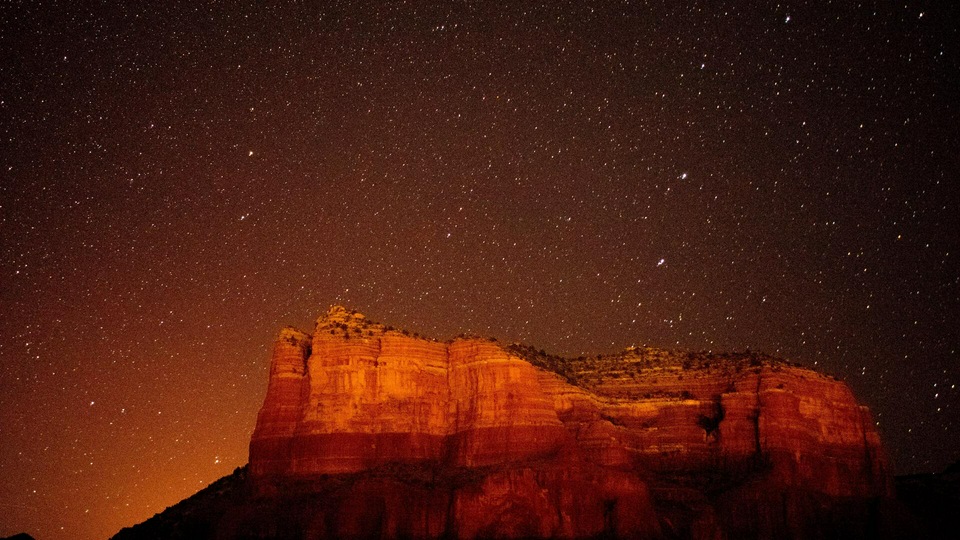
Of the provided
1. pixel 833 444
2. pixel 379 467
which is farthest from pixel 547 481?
pixel 833 444

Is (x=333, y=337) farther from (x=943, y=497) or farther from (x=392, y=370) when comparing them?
(x=943, y=497)

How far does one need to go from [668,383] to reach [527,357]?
10756 mm

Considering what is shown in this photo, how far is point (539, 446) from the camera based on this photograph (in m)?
63.8

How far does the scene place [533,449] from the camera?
6375 centimetres

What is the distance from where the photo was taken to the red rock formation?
59719 mm

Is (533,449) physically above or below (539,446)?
below

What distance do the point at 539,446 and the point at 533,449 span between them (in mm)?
434

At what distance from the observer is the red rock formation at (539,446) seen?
59719 mm

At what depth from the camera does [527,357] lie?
71.9 m

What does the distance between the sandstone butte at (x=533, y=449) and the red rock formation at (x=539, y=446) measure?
0.10m

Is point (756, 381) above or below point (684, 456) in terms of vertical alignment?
above

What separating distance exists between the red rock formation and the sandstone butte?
10 cm

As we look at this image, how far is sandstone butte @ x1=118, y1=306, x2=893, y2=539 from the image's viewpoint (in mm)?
59719

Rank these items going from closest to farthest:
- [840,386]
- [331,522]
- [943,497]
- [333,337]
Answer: [331,522] → [333,337] → [840,386] → [943,497]
